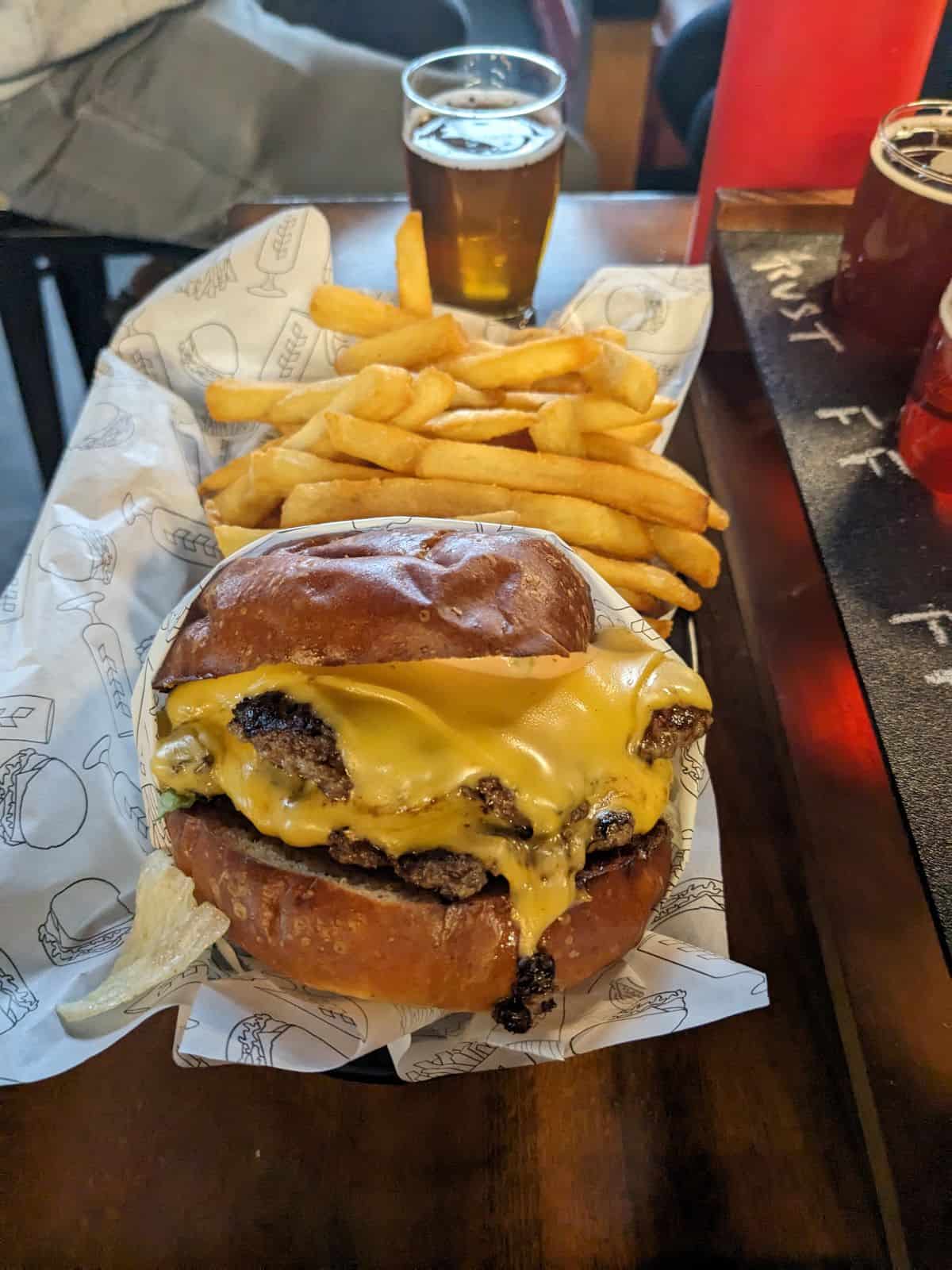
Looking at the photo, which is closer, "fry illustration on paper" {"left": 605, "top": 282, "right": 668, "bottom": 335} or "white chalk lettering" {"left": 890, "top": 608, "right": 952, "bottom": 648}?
"white chalk lettering" {"left": 890, "top": 608, "right": 952, "bottom": 648}

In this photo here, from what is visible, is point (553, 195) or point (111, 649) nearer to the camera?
point (111, 649)

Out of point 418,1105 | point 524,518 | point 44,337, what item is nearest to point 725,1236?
point 418,1105

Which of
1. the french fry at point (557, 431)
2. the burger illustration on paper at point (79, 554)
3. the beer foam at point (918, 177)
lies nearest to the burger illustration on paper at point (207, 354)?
the burger illustration on paper at point (79, 554)

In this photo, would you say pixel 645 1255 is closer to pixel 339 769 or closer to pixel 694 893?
pixel 694 893

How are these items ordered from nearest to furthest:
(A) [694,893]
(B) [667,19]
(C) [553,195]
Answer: (A) [694,893] → (C) [553,195] → (B) [667,19]

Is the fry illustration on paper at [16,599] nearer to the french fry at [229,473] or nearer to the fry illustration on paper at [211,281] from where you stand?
the french fry at [229,473]


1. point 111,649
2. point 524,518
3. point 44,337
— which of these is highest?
point 524,518

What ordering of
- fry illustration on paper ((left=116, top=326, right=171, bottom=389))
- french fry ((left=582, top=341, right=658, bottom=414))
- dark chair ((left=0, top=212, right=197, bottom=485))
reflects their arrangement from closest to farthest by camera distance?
french fry ((left=582, top=341, right=658, bottom=414)), fry illustration on paper ((left=116, top=326, right=171, bottom=389)), dark chair ((left=0, top=212, right=197, bottom=485))

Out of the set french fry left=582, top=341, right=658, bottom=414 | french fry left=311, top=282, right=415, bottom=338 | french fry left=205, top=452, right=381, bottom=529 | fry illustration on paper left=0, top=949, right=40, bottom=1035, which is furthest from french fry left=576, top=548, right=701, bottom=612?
fry illustration on paper left=0, top=949, right=40, bottom=1035

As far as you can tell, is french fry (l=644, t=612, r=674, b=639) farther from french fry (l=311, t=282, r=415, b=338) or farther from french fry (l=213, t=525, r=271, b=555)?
french fry (l=311, t=282, r=415, b=338)
